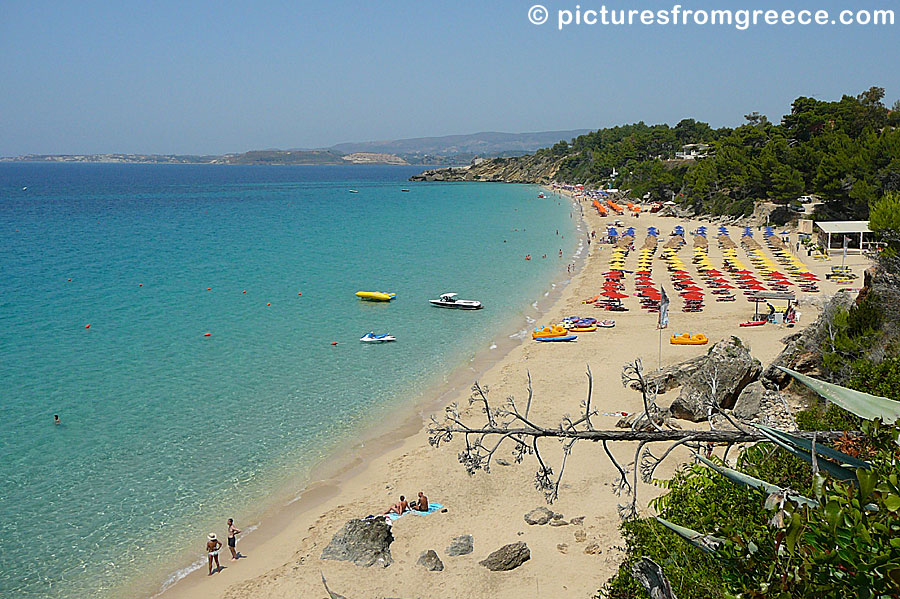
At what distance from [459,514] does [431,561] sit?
73.9 inches

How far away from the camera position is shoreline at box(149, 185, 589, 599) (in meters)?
13.3

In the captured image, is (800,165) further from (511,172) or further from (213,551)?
(511,172)

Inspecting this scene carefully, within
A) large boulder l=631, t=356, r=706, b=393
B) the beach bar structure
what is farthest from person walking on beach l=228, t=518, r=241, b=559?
the beach bar structure

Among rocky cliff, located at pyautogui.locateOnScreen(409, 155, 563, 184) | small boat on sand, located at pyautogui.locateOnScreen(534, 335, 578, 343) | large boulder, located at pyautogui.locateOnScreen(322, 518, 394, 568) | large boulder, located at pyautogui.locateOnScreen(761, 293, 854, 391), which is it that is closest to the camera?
large boulder, located at pyautogui.locateOnScreen(322, 518, 394, 568)

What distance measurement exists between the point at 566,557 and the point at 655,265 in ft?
112

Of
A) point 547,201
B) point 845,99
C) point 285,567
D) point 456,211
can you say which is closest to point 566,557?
point 285,567

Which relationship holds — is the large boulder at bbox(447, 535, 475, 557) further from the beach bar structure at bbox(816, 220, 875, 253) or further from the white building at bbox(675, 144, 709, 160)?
the white building at bbox(675, 144, 709, 160)

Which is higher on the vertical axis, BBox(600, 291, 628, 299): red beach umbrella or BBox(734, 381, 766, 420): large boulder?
BBox(734, 381, 766, 420): large boulder

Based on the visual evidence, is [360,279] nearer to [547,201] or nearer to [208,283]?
[208,283]

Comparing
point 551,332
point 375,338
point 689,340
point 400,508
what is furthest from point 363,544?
point 551,332

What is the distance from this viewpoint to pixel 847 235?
41312 mm

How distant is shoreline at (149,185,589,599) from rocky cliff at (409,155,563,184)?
136430mm

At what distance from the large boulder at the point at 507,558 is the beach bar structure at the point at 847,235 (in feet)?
119

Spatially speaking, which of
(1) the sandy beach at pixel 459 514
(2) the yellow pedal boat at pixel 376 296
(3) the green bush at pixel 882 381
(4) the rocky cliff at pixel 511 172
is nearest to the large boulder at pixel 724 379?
(1) the sandy beach at pixel 459 514
